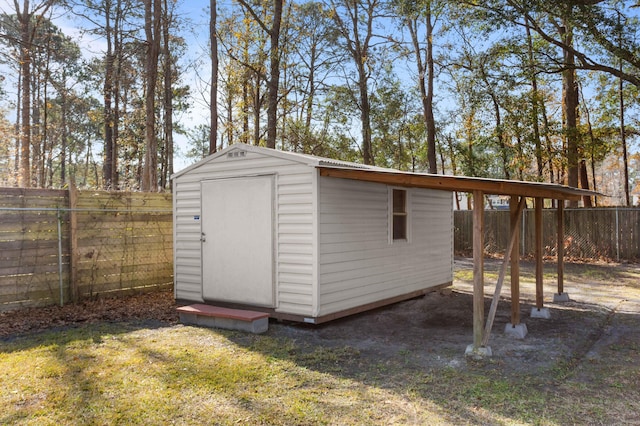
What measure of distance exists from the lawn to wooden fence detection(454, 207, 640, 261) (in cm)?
868

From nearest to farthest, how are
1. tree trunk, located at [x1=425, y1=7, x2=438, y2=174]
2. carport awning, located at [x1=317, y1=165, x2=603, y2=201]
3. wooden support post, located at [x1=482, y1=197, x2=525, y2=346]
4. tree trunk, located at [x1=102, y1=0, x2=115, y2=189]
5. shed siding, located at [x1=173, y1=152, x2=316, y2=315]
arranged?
1. carport awning, located at [x1=317, y1=165, x2=603, y2=201]
2. wooden support post, located at [x1=482, y1=197, x2=525, y2=346]
3. shed siding, located at [x1=173, y1=152, x2=316, y2=315]
4. tree trunk, located at [x1=102, y1=0, x2=115, y2=189]
5. tree trunk, located at [x1=425, y1=7, x2=438, y2=174]

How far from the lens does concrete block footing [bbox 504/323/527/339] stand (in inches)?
211

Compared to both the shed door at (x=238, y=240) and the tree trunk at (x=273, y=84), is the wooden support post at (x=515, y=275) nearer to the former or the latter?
the shed door at (x=238, y=240)

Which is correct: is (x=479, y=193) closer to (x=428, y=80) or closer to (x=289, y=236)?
(x=289, y=236)

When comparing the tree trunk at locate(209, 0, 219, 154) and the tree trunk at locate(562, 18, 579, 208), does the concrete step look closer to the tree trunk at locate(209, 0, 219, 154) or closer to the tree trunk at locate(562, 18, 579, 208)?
the tree trunk at locate(209, 0, 219, 154)

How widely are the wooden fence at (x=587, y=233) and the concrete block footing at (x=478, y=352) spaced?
35.6ft

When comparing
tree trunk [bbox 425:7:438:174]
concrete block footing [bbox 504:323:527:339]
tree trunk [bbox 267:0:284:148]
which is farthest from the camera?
tree trunk [bbox 425:7:438:174]

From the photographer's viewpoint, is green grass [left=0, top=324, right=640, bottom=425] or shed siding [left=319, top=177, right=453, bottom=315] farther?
shed siding [left=319, top=177, right=453, bottom=315]

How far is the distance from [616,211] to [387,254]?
Answer: 9592mm

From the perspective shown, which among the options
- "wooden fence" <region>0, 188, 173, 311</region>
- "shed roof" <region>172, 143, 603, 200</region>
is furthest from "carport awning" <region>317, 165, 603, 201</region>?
"wooden fence" <region>0, 188, 173, 311</region>

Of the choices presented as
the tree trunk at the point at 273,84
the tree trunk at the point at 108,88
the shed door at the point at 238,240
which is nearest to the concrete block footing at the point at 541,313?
the shed door at the point at 238,240

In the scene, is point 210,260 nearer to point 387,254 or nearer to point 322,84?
point 387,254

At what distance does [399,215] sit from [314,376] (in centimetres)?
382

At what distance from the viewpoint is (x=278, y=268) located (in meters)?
5.96
